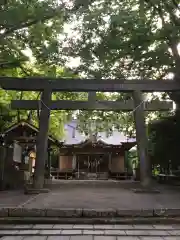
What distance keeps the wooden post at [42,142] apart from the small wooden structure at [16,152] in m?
2.86

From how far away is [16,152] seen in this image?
14211 millimetres

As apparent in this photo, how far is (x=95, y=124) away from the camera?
56.4ft

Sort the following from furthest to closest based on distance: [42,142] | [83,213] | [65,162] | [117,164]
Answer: [65,162] < [117,164] < [42,142] < [83,213]

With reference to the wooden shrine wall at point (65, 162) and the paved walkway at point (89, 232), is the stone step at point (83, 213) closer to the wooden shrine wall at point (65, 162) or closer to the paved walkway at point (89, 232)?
the paved walkway at point (89, 232)

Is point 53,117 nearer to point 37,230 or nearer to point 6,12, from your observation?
point 6,12

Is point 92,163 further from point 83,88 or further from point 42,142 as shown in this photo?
point 42,142

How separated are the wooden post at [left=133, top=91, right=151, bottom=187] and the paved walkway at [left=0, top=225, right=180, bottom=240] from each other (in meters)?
4.68

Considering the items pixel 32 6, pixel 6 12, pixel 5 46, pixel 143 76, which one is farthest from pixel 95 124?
pixel 6 12

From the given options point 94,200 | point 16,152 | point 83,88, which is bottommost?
point 94,200

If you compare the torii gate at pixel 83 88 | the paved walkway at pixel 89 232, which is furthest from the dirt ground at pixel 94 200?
the torii gate at pixel 83 88

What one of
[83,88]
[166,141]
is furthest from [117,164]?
[83,88]

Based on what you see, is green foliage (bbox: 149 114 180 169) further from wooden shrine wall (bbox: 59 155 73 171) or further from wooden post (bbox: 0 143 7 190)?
wooden shrine wall (bbox: 59 155 73 171)

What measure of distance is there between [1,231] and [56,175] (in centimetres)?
2094

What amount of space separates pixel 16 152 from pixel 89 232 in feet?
32.1
